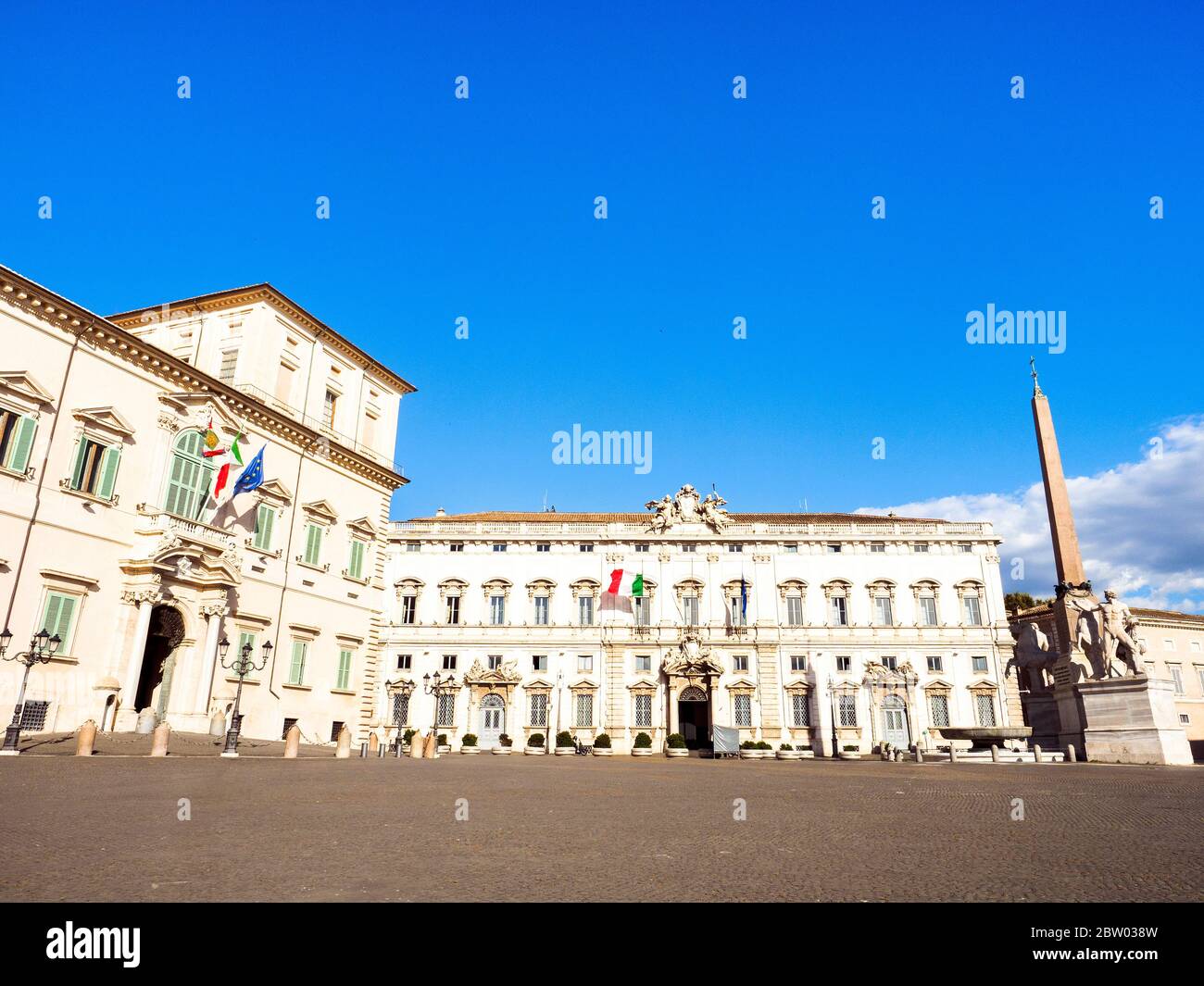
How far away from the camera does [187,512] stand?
24625mm

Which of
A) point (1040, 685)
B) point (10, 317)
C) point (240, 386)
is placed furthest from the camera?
point (1040, 685)

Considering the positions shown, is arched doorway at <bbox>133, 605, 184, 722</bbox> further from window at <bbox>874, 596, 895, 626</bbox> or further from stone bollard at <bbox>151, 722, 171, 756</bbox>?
window at <bbox>874, 596, 895, 626</bbox>

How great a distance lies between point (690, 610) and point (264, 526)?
26942 millimetres

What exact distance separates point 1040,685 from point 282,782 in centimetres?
4786

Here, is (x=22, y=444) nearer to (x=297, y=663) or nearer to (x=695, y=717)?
(x=297, y=663)

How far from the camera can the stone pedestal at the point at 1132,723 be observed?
904 inches

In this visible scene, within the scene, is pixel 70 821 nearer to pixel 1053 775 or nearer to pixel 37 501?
pixel 37 501

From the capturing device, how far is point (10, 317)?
66.4 ft

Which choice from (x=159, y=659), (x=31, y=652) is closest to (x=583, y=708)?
(x=159, y=659)

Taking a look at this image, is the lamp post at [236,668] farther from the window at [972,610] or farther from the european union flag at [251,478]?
the window at [972,610]

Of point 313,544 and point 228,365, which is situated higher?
point 228,365

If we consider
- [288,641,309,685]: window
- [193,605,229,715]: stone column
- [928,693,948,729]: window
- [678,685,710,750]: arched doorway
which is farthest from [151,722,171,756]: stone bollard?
[928,693,948,729]: window
